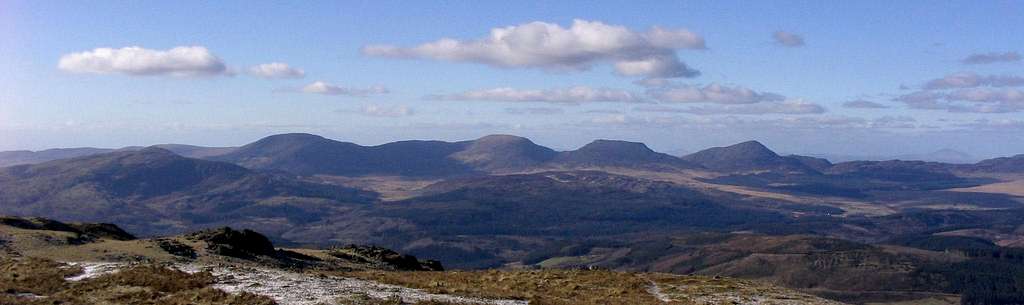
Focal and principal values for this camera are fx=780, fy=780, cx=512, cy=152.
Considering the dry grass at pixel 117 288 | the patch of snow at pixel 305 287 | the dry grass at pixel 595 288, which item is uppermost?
the dry grass at pixel 117 288

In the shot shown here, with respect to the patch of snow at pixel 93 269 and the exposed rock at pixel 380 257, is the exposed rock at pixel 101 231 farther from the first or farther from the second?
the patch of snow at pixel 93 269

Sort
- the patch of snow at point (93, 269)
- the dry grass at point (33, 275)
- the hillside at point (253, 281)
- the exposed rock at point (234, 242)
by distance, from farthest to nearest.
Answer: the exposed rock at point (234, 242), the patch of snow at point (93, 269), the dry grass at point (33, 275), the hillside at point (253, 281)

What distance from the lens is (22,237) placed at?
2335 inches

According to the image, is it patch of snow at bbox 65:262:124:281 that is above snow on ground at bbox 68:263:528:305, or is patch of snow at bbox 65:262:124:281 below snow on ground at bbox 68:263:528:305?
above

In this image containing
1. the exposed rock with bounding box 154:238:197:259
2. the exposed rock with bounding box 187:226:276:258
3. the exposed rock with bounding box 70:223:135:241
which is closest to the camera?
the exposed rock with bounding box 154:238:197:259

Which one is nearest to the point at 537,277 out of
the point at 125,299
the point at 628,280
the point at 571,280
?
the point at 571,280

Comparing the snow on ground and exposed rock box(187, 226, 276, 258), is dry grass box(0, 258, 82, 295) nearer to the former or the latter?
the snow on ground

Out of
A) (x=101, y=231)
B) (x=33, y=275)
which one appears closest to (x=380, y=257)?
(x=101, y=231)

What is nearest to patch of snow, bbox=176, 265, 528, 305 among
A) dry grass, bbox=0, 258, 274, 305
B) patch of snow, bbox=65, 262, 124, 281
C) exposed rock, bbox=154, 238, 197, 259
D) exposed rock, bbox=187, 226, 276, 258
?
dry grass, bbox=0, 258, 274, 305

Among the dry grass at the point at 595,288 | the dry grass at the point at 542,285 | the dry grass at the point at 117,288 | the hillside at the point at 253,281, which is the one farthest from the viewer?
the dry grass at the point at 595,288

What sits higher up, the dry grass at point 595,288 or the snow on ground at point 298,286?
the snow on ground at point 298,286

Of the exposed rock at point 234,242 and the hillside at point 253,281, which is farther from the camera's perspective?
the exposed rock at point 234,242

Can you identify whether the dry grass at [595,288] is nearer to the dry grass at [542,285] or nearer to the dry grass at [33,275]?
the dry grass at [542,285]

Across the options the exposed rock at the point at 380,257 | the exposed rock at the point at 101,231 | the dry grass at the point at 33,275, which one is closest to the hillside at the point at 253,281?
the dry grass at the point at 33,275
